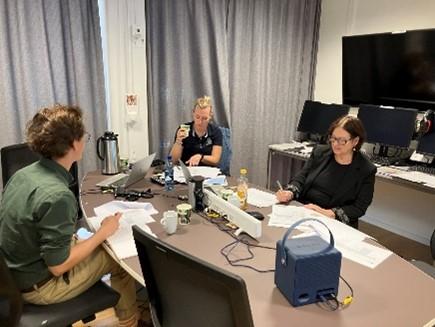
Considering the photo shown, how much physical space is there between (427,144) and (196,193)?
2.27m

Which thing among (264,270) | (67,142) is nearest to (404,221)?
(264,270)

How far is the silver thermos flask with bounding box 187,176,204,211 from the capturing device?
197cm

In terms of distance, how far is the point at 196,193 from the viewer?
1.97m

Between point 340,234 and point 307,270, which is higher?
point 307,270

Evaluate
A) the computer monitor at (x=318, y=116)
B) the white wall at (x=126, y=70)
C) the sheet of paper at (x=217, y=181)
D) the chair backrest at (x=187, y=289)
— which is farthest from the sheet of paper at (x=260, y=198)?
the computer monitor at (x=318, y=116)

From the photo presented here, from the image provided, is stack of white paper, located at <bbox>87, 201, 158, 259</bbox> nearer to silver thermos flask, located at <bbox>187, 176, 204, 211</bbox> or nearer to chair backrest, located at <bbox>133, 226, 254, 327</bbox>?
silver thermos flask, located at <bbox>187, 176, 204, 211</bbox>

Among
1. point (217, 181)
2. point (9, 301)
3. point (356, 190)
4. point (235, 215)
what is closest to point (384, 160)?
point (356, 190)

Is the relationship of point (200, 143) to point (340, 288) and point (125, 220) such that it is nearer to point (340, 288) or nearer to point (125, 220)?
point (125, 220)

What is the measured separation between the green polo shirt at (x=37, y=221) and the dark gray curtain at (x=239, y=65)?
81.0 inches

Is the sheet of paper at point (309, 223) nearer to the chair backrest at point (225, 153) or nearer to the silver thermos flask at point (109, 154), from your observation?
the chair backrest at point (225, 153)

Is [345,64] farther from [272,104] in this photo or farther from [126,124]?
[126,124]

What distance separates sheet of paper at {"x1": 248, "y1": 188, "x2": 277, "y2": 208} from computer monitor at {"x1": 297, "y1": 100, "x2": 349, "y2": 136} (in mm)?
1894

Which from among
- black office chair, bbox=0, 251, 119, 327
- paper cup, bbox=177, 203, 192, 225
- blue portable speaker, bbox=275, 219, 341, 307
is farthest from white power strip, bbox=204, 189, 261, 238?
black office chair, bbox=0, 251, 119, 327

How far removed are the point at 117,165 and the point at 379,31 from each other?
2832mm
